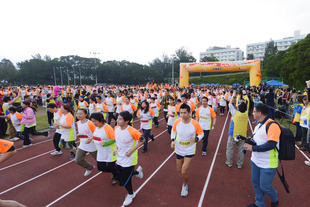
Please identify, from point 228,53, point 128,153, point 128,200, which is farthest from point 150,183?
point 228,53

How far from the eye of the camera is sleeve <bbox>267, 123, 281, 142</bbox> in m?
2.64

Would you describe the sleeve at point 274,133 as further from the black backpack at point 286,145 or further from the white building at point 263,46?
the white building at point 263,46

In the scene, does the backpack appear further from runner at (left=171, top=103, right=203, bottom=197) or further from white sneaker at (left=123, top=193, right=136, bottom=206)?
white sneaker at (left=123, top=193, right=136, bottom=206)

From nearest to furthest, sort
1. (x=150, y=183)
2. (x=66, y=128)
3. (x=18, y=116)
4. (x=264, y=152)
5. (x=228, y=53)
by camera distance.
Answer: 1. (x=264, y=152)
2. (x=150, y=183)
3. (x=66, y=128)
4. (x=18, y=116)
5. (x=228, y=53)

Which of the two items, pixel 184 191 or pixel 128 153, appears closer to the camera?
pixel 128 153

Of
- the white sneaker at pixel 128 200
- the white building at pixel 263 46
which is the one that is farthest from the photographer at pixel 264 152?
the white building at pixel 263 46

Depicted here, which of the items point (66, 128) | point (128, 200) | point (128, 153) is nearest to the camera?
point (128, 153)

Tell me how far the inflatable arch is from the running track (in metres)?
20.4

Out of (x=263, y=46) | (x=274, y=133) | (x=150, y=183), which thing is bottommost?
(x=150, y=183)

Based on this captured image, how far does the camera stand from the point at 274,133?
2660 millimetres

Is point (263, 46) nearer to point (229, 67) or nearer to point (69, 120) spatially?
point (229, 67)

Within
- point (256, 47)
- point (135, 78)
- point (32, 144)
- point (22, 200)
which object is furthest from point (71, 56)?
point (256, 47)

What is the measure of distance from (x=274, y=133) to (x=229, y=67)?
2441cm

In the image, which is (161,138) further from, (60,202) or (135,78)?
(135,78)
